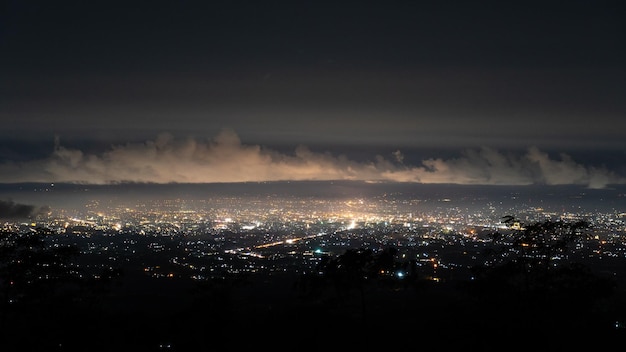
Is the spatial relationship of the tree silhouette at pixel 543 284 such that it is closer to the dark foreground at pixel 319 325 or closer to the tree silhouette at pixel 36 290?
the dark foreground at pixel 319 325

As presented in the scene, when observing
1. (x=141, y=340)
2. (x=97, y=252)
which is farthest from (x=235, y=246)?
(x=141, y=340)

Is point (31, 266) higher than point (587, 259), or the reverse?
point (31, 266)

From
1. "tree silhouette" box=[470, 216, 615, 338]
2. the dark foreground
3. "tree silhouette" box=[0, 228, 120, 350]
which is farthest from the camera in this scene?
the dark foreground

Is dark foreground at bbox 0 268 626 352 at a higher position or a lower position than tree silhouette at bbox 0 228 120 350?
lower

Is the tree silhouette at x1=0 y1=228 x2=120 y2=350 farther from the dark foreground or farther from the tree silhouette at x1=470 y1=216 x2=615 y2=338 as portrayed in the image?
the tree silhouette at x1=470 y1=216 x2=615 y2=338

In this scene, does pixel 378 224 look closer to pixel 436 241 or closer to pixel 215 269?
pixel 436 241

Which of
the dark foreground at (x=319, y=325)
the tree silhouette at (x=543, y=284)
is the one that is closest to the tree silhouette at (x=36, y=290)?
the dark foreground at (x=319, y=325)

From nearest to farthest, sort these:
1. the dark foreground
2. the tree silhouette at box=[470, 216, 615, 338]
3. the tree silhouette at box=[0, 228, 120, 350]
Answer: the tree silhouette at box=[0, 228, 120, 350], the tree silhouette at box=[470, 216, 615, 338], the dark foreground

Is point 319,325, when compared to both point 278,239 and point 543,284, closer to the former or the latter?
point 543,284

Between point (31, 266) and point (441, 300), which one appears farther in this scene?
point (441, 300)

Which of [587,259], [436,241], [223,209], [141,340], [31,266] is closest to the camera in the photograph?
[31,266]

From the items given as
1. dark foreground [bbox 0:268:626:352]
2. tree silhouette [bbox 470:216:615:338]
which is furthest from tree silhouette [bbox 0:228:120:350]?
tree silhouette [bbox 470:216:615:338]
